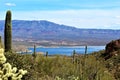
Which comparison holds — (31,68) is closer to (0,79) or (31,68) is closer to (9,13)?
(9,13)

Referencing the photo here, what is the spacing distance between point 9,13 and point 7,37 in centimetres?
164

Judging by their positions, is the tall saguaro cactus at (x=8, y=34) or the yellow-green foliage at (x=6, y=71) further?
the tall saguaro cactus at (x=8, y=34)

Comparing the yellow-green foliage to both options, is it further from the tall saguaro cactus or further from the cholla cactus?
the tall saguaro cactus

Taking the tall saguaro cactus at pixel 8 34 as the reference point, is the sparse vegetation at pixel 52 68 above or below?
below

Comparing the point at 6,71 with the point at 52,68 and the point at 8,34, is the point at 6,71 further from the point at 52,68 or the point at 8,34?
the point at 52,68

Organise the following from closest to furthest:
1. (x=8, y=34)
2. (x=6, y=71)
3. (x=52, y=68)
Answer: (x=6, y=71) → (x=8, y=34) → (x=52, y=68)

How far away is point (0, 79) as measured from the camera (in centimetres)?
929

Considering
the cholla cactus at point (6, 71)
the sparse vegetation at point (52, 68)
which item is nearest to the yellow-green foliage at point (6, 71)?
the cholla cactus at point (6, 71)

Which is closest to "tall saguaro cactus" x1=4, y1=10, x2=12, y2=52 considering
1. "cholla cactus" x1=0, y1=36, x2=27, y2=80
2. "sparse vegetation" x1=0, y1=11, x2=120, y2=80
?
"sparse vegetation" x1=0, y1=11, x2=120, y2=80

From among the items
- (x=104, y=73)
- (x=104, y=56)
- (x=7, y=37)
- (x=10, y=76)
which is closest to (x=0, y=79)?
(x=10, y=76)

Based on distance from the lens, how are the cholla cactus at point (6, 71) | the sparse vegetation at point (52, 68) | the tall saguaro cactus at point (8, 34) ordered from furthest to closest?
1. the tall saguaro cactus at point (8, 34)
2. the sparse vegetation at point (52, 68)
3. the cholla cactus at point (6, 71)

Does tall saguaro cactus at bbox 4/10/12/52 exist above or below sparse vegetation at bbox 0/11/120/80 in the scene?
above

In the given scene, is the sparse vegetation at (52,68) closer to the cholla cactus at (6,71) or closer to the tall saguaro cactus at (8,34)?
the tall saguaro cactus at (8,34)

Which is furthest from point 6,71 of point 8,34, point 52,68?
point 52,68
